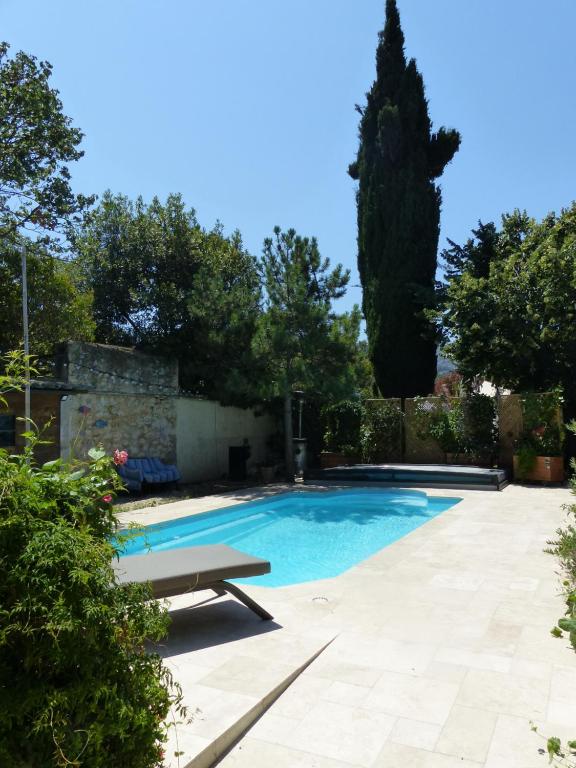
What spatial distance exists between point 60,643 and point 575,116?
1520 cm

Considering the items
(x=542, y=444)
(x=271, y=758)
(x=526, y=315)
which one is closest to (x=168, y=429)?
(x=542, y=444)

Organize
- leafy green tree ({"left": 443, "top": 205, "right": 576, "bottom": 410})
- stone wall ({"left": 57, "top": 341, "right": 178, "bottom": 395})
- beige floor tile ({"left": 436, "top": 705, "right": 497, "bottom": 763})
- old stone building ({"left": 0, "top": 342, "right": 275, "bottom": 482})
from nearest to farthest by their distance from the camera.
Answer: beige floor tile ({"left": 436, "top": 705, "right": 497, "bottom": 763}) < old stone building ({"left": 0, "top": 342, "right": 275, "bottom": 482}) < stone wall ({"left": 57, "top": 341, "right": 178, "bottom": 395}) < leafy green tree ({"left": 443, "top": 205, "right": 576, "bottom": 410})

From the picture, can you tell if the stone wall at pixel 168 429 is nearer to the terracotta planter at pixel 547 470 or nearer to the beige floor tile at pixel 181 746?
the terracotta planter at pixel 547 470

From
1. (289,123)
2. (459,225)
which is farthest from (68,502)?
(459,225)

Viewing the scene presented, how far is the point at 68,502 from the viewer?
2.10 m

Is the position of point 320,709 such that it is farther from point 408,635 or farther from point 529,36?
point 529,36

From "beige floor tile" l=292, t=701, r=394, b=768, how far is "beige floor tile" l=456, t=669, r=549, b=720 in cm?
59

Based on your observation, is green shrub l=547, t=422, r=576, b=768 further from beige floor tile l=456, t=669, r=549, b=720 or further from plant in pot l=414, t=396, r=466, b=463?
plant in pot l=414, t=396, r=466, b=463

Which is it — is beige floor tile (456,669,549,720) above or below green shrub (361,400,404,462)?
below

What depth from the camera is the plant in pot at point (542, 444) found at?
12844mm

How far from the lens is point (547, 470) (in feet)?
42.0

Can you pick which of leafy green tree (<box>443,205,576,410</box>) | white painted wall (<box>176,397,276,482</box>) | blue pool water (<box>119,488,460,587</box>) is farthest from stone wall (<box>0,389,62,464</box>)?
leafy green tree (<box>443,205,576,410</box>)

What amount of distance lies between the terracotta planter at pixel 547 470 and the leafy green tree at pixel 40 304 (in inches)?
525

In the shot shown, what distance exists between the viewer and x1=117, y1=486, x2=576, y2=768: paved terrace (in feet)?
8.81
